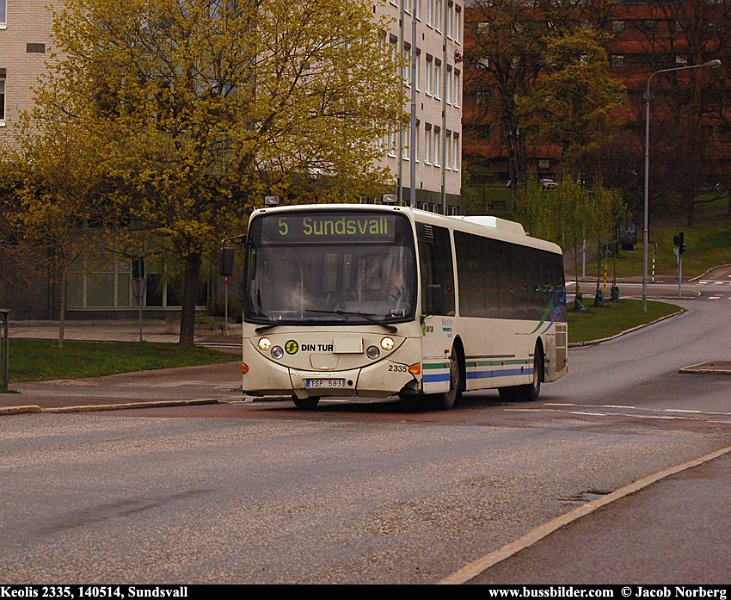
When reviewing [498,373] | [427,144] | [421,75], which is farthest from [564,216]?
[498,373]

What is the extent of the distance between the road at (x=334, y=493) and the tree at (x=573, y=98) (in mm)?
76365

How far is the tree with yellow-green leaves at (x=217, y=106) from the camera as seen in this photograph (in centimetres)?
3528

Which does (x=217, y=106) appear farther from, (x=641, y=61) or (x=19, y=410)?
(x=641, y=61)

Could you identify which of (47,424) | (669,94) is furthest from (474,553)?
(669,94)

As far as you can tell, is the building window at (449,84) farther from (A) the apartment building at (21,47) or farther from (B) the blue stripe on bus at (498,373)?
(B) the blue stripe on bus at (498,373)

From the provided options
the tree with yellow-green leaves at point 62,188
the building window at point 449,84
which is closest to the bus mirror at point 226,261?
the tree with yellow-green leaves at point 62,188

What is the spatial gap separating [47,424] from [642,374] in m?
20.5

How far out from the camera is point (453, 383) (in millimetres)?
22484

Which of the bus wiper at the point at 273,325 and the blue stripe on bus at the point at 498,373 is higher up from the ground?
the bus wiper at the point at 273,325

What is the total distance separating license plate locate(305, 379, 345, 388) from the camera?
20.3 meters

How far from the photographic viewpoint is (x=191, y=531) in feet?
29.9

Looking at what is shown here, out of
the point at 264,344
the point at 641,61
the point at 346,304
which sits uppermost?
the point at 641,61

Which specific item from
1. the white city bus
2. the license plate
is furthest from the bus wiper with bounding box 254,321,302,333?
the license plate

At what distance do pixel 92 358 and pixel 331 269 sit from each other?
564 inches
